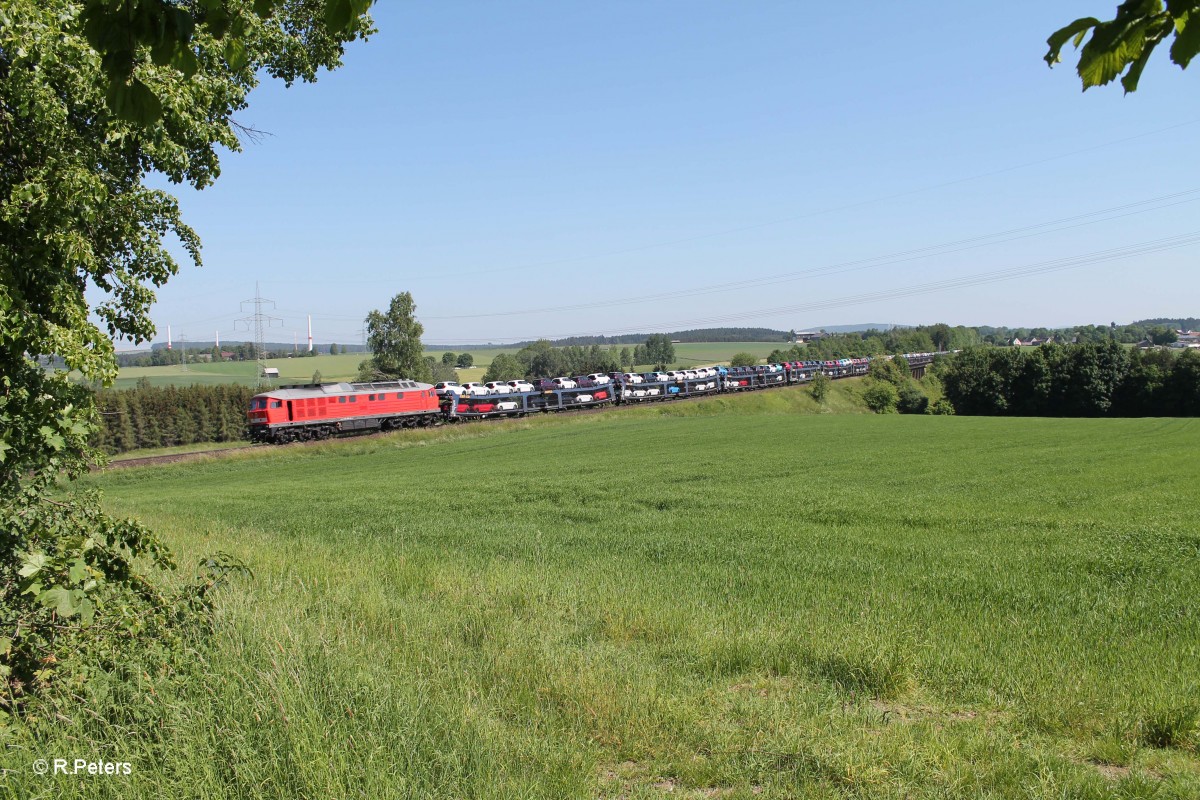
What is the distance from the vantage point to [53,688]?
466cm

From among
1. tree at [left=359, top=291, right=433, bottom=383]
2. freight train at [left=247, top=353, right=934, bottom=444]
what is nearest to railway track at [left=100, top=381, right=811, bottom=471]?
freight train at [left=247, top=353, right=934, bottom=444]

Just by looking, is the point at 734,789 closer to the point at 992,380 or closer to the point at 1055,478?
the point at 1055,478

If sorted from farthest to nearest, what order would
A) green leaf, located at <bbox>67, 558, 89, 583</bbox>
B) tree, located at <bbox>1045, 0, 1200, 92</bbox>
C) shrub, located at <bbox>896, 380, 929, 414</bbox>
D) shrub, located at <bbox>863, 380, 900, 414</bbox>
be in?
shrub, located at <bbox>896, 380, 929, 414</bbox> → shrub, located at <bbox>863, 380, 900, 414</bbox> → green leaf, located at <bbox>67, 558, 89, 583</bbox> → tree, located at <bbox>1045, 0, 1200, 92</bbox>

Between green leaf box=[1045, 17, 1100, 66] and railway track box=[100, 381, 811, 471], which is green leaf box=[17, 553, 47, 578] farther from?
railway track box=[100, 381, 811, 471]

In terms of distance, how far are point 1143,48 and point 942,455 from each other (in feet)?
109

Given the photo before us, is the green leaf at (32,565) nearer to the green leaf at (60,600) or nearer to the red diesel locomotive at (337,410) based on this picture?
the green leaf at (60,600)

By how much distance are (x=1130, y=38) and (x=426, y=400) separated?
55046 millimetres

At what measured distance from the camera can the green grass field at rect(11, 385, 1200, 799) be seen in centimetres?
412

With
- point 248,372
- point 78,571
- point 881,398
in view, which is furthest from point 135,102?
point 248,372

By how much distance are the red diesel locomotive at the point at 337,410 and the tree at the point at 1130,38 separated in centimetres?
4987

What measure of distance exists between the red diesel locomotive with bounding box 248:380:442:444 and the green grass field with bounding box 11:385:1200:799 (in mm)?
35132

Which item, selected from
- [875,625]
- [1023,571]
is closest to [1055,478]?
[1023,571]

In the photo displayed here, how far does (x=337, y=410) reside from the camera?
5016 cm

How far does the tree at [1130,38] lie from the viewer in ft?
8.21
